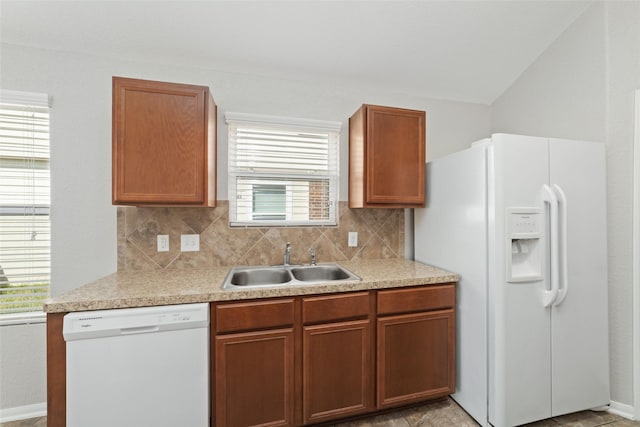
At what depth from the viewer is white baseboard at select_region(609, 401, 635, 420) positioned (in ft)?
5.88

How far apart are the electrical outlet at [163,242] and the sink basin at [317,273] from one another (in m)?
1.00

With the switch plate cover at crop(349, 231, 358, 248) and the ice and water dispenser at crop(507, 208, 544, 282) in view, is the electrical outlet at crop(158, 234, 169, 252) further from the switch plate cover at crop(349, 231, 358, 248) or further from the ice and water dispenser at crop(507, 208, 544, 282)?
the ice and water dispenser at crop(507, 208, 544, 282)

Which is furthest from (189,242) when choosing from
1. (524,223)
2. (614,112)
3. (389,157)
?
(614,112)

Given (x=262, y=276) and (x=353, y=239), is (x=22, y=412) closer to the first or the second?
(x=262, y=276)

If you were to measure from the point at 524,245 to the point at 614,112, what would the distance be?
119 cm

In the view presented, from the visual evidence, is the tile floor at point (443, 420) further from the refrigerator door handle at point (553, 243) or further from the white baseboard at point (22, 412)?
the refrigerator door handle at point (553, 243)

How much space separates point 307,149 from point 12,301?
2399mm

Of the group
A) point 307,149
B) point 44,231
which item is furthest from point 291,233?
point 44,231

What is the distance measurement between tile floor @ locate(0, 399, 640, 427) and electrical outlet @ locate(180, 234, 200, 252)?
1410mm

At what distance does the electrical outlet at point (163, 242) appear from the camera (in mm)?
2078

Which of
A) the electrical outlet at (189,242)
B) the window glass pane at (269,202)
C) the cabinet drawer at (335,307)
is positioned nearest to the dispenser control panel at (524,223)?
the cabinet drawer at (335,307)

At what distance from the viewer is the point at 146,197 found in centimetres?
170

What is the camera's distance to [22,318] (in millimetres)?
1846

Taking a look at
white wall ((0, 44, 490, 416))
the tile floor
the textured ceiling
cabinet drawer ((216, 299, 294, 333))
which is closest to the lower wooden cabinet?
cabinet drawer ((216, 299, 294, 333))
